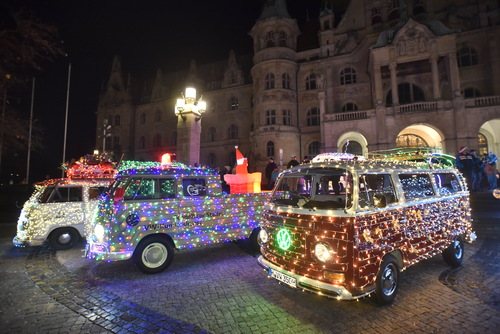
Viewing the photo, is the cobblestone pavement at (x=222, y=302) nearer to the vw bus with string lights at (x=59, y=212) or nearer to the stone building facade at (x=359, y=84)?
the vw bus with string lights at (x=59, y=212)

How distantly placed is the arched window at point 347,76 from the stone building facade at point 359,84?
0.33 feet

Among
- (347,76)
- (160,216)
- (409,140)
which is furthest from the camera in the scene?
(347,76)

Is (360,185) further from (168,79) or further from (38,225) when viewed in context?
(168,79)

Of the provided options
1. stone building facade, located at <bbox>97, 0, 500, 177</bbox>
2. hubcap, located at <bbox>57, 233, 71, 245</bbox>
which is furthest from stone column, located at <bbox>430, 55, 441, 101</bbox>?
hubcap, located at <bbox>57, 233, 71, 245</bbox>

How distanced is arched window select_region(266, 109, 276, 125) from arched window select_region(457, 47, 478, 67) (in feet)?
57.7

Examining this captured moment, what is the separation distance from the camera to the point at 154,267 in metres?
5.67

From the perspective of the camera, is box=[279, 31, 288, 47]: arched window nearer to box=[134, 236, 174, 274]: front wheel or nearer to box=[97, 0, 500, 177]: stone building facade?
box=[97, 0, 500, 177]: stone building facade

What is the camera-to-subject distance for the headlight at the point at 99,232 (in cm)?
534

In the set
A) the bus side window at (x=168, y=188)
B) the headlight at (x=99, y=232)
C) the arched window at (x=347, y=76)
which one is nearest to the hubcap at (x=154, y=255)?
the headlight at (x=99, y=232)

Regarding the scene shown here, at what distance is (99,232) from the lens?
541 centimetres

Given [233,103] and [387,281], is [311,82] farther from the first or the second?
[387,281]

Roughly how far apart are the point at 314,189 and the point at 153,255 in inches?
155

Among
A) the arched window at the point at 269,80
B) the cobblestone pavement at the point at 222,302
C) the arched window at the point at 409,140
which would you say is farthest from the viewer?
the arched window at the point at 269,80

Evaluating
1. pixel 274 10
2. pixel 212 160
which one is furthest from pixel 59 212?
pixel 274 10
